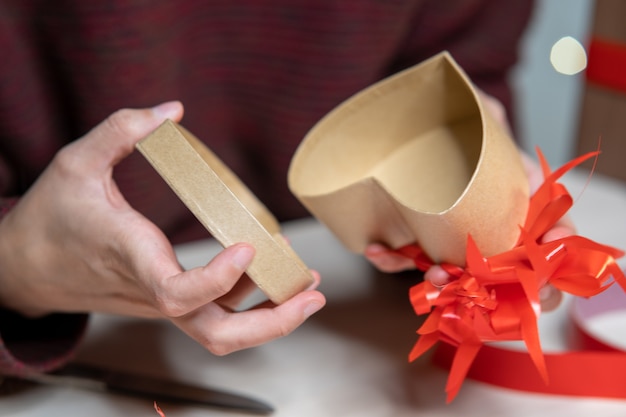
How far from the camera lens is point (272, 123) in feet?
2.35

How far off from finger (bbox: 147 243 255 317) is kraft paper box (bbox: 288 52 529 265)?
9cm

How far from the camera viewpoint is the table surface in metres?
0.48

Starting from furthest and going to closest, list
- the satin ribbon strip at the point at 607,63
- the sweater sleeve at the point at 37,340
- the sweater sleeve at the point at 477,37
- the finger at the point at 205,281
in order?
the satin ribbon strip at the point at 607,63
the sweater sleeve at the point at 477,37
the sweater sleeve at the point at 37,340
the finger at the point at 205,281

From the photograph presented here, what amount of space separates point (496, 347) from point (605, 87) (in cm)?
55

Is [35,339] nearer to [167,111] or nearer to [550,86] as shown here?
[167,111]

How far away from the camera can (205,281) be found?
36 cm

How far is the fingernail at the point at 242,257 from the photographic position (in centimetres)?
36

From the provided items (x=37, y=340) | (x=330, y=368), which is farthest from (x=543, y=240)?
(x=37, y=340)

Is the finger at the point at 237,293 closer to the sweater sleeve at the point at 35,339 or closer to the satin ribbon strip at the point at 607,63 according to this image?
the sweater sleeve at the point at 35,339

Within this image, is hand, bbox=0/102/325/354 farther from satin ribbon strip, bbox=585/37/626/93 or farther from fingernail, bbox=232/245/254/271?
satin ribbon strip, bbox=585/37/626/93

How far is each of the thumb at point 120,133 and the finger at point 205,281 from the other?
0.10 m

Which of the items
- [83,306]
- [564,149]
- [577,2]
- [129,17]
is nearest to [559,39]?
[577,2]

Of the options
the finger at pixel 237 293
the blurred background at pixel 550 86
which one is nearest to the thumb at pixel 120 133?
the finger at pixel 237 293

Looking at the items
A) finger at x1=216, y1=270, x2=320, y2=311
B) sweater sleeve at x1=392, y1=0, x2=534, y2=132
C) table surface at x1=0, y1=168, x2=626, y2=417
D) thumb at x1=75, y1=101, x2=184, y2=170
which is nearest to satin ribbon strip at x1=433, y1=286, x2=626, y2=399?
table surface at x1=0, y1=168, x2=626, y2=417
